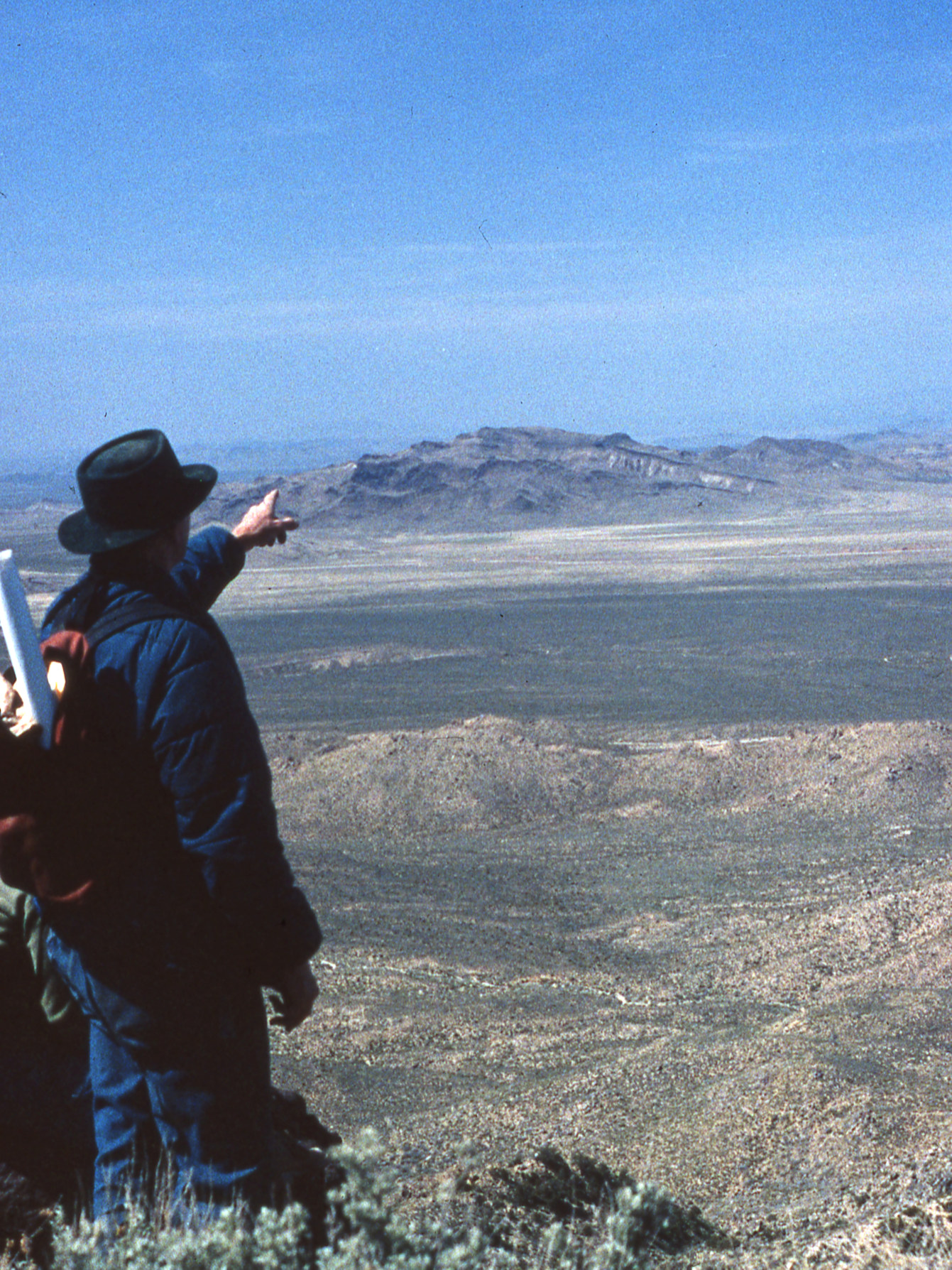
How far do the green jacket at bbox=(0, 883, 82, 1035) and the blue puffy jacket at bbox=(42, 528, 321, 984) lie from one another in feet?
1.26

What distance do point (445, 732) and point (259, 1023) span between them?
11757mm

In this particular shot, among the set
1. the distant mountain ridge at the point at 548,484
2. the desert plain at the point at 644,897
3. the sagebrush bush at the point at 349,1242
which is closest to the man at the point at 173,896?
the sagebrush bush at the point at 349,1242

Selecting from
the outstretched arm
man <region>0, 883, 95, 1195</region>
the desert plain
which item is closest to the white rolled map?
man <region>0, 883, 95, 1195</region>

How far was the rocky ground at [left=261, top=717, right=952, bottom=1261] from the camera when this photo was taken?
419 cm

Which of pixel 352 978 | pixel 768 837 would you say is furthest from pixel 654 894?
pixel 352 978

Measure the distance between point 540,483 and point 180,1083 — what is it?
67230mm

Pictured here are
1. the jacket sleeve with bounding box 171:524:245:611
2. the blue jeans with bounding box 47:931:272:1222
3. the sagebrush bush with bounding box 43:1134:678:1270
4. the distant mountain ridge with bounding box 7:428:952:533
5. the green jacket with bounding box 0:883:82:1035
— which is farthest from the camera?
the distant mountain ridge with bounding box 7:428:952:533

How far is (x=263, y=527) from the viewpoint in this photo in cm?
321

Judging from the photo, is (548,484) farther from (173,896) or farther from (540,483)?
(173,896)

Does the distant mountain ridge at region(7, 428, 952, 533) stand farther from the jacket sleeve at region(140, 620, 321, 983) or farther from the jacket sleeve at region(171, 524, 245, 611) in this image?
the jacket sleeve at region(140, 620, 321, 983)

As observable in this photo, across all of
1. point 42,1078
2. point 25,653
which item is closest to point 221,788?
point 25,653

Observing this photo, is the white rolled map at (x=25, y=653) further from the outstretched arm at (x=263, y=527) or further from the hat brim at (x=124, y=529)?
the outstretched arm at (x=263, y=527)

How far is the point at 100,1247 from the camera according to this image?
2361 mm

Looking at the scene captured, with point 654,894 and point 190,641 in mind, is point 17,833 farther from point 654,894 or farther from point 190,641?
point 654,894
